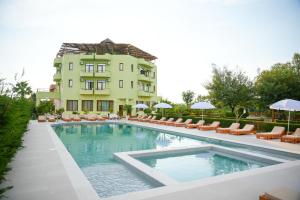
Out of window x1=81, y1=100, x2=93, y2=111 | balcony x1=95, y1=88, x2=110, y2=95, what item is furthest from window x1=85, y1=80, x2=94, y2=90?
window x1=81, y1=100, x2=93, y2=111

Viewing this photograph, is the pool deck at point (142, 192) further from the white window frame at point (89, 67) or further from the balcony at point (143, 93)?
the balcony at point (143, 93)

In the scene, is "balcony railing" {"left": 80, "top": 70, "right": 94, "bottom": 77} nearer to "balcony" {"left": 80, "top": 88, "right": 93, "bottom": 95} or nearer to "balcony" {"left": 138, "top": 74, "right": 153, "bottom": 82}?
"balcony" {"left": 80, "top": 88, "right": 93, "bottom": 95}

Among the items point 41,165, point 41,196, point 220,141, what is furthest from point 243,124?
point 41,196

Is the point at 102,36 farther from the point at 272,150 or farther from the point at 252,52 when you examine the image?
the point at 272,150

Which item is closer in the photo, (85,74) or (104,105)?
(85,74)

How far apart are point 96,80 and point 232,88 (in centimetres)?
2256

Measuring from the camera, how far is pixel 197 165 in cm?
927

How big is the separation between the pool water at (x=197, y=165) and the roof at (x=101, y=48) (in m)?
31.0

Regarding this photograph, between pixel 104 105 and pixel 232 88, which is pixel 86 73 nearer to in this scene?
pixel 104 105

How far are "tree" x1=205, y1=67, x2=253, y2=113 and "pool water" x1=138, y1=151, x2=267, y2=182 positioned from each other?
13.6 meters

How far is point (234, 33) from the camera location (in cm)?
1773

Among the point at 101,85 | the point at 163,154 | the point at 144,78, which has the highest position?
the point at 144,78

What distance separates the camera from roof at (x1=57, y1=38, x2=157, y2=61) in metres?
37.6

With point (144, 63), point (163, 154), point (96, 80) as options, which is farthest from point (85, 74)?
point (163, 154)
